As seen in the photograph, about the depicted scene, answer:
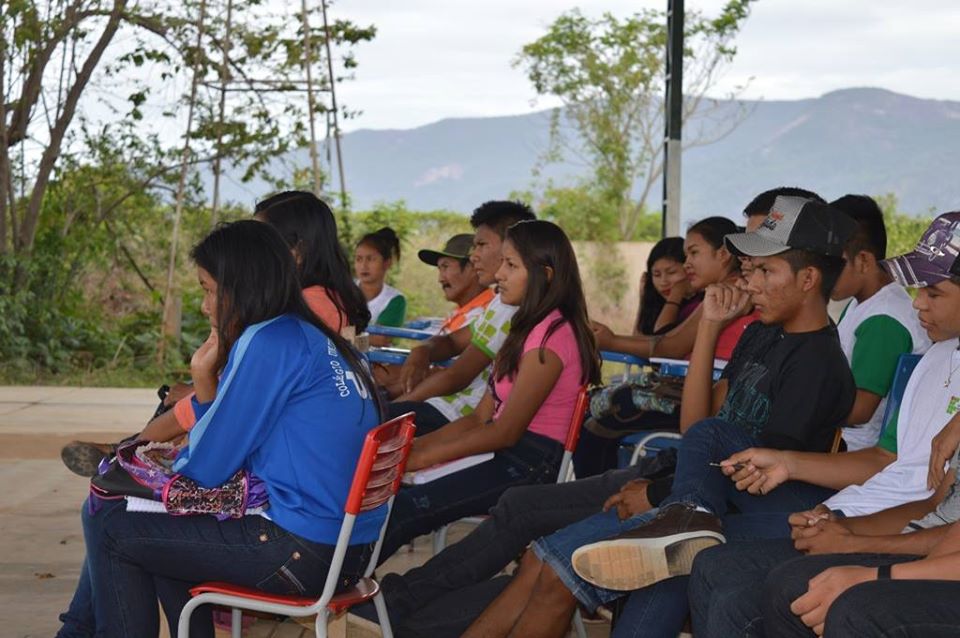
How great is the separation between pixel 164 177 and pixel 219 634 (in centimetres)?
770

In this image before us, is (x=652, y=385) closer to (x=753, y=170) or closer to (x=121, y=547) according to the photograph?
(x=121, y=547)

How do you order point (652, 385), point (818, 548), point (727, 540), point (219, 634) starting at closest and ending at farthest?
point (818, 548)
point (727, 540)
point (219, 634)
point (652, 385)

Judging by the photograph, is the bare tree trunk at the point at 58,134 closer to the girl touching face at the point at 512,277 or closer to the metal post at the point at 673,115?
the metal post at the point at 673,115

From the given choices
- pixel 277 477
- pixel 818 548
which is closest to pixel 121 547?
pixel 277 477

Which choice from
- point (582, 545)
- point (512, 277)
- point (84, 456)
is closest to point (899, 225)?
point (512, 277)

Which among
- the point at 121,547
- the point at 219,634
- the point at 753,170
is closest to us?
the point at 121,547

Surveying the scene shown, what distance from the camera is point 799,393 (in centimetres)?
327

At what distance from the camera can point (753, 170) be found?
52.4ft

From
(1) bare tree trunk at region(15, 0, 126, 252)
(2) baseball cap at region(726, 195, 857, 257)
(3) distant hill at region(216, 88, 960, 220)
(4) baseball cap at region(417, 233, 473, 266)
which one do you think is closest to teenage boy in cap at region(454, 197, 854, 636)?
(2) baseball cap at region(726, 195, 857, 257)

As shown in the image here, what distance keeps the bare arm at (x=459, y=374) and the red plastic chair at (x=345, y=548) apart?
1.63 metres

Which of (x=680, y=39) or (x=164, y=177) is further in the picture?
(x=164, y=177)

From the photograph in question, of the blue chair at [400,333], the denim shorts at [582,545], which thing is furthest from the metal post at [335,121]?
the denim shorts at [582,545]

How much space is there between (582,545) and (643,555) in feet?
1.22

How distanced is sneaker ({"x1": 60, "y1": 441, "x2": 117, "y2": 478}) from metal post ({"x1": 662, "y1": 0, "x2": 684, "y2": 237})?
4462 mm
